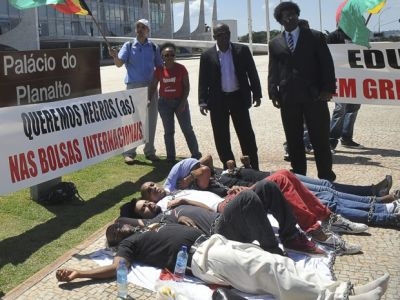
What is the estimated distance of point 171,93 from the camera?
25.7 ft

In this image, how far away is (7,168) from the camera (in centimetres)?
515

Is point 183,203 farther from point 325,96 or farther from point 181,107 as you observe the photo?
point 181,107

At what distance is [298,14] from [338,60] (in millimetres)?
3005

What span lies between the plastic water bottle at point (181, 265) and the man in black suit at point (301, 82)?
3071 millimetres

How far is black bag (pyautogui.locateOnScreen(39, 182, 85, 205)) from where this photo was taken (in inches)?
243

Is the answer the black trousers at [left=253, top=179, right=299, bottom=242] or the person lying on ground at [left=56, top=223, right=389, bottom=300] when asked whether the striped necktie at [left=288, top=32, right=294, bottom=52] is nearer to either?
the black trousers at [left=253, top=179, right=299, bottom=242]

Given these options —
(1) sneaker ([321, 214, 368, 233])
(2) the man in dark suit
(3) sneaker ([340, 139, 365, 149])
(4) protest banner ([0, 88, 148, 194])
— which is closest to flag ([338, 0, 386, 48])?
(3) sneaker ([340, 139, 365, 149])

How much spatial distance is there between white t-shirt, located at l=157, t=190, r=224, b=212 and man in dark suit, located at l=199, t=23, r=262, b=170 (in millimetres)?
2088

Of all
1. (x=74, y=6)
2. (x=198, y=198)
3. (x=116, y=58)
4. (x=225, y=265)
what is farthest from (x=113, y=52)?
(x=225, y=265)

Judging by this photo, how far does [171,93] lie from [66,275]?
4.28 meters

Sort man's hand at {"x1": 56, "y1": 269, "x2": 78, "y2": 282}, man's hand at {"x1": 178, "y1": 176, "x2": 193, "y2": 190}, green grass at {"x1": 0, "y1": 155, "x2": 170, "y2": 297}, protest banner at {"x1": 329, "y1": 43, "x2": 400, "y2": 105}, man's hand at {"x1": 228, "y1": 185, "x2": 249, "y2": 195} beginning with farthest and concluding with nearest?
→ protest banner at {"x1": 329, "y1": 43, "x2": 400, "y2": 105} < man's hand at {"x1": 178, "y1": 176, "x2": 193, "y2": 190} < man's hand at {"x1": 228, "y1": 185, "x2": 249, "y2": 195} < green grass at {"x1": 0, "y1": 155, "x2": 170, "y2": 297} < man's hand at {"x1": 56, "y1": 269, "x2": 78, "y2": 282}

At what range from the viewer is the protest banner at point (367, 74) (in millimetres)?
8625

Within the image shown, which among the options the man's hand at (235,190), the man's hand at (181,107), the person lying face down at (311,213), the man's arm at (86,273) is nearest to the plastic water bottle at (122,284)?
the man's arm at (86,273)

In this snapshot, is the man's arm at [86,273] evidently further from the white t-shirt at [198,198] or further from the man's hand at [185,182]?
the man's hand at [185,182]
